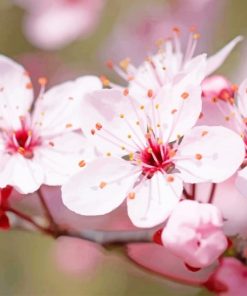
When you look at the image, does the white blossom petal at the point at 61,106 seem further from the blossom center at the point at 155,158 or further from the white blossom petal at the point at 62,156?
the blossom center at the point at 155,158

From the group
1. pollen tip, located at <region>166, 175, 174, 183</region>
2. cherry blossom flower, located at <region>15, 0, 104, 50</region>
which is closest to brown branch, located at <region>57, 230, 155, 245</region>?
pollen tip, located at <region>166, 175, 174, 183</region>

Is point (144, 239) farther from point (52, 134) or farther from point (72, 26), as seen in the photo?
point (72, 26)

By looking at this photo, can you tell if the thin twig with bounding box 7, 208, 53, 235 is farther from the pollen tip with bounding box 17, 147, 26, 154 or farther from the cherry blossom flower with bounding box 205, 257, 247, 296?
the cherry blossom flower with bounding box 205, 257, 247, 296

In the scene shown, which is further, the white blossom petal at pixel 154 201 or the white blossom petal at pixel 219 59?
the white blossom petal at pixel 219 59

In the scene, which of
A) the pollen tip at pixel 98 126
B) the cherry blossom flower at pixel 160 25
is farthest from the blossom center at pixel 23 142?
the cherry blossom flower at pixel 160 25

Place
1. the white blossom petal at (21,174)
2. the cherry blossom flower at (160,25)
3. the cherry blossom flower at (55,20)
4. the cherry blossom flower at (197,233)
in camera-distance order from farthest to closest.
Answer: the cherry blossom flower at (55,20) → the cherry blossom flower at (160,25) → the white blossom petal at (21,174) → the cherry blossom flower at (197,233)

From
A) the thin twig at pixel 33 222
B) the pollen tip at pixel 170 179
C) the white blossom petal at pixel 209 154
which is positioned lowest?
the thin twig at pixel 33 222
